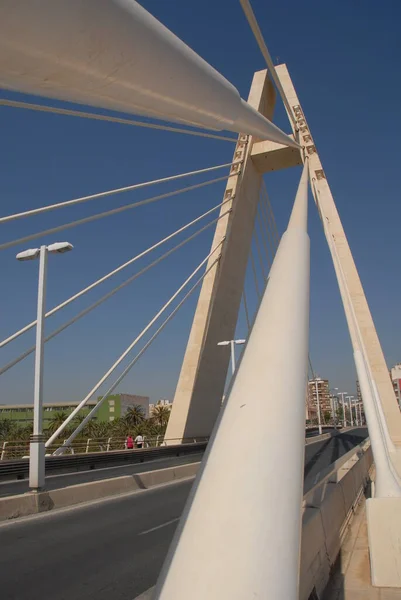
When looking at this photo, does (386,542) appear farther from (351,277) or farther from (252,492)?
(351,277)

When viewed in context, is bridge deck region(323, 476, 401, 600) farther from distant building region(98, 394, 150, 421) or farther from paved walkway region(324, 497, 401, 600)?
distant building region(98, 394, 150, 421)

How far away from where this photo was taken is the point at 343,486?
Result: 699cm

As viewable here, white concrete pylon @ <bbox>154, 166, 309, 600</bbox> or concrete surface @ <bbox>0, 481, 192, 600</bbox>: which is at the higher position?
white concrete pylon @ <bbox>154, 166, 309, 600</bbox>

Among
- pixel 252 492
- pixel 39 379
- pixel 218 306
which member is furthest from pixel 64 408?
pixel 252 492

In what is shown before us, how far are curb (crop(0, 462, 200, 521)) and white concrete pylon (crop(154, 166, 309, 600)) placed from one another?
7.23 m

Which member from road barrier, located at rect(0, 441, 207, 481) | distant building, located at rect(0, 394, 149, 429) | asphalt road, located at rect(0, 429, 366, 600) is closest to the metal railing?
road barrier, located at rect(0, 441, 207, 481)

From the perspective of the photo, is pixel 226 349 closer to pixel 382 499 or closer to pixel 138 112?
pixel 382 499

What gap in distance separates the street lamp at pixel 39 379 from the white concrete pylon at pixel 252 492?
799cm

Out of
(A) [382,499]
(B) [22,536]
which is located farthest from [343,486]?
(B) [22,536]

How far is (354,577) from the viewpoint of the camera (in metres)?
4.66

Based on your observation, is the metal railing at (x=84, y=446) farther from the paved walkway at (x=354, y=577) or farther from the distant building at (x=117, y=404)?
the distant building at (x=117, y=404)

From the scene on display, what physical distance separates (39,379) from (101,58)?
9.41 metres

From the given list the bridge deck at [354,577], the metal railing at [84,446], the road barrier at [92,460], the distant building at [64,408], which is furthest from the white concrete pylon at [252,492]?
the distant building at [64,408]

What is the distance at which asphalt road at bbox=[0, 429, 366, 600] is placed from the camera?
4770 millimetres
